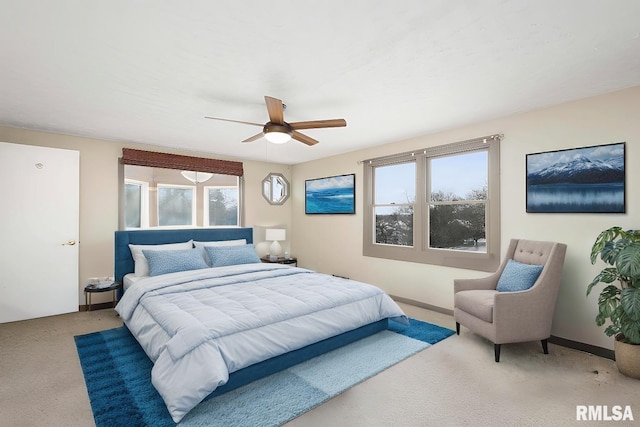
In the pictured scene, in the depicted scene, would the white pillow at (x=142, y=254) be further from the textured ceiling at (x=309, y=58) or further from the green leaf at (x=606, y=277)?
the green leaf at (x=606, y=277)

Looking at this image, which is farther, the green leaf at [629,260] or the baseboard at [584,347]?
the baseboard at [584,347]

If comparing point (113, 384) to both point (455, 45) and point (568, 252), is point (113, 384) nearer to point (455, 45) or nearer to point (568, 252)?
point (455, 45)

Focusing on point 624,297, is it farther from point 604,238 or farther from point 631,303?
point 604,238

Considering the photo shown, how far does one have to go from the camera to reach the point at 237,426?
1.94 metres

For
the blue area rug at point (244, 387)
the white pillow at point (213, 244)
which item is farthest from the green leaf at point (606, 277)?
the white pillow at point (213, 244)

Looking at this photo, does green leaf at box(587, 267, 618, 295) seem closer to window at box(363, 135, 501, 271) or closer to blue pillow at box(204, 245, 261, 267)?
window at box(363, 135, 501, 271)

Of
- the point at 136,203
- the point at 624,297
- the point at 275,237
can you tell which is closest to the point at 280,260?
the point at 275,237

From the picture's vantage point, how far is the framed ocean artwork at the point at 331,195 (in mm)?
5465

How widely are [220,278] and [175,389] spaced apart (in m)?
1.76

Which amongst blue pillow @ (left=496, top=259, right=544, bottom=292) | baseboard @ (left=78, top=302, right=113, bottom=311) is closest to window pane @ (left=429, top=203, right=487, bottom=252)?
blue pillow @ (left=496, top=259, right=544, bottom=292)

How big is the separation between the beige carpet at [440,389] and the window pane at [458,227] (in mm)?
1286

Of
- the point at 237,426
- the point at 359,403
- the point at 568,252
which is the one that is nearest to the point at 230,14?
the point at 237,426

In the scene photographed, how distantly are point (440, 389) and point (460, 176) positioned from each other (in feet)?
8.92

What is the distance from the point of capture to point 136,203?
16.0ft
